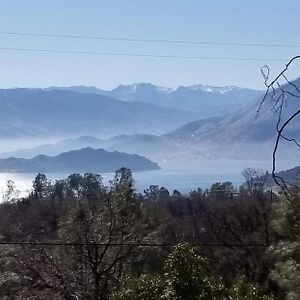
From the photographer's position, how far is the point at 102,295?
15.7 metres

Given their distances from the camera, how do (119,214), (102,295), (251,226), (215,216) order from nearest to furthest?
(102,295), (119,214), (251,226), (215,216)

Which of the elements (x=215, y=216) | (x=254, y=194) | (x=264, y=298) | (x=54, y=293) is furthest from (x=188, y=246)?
(x=254, y=194)

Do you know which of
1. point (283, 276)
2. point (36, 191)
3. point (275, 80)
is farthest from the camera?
point (36, 191)

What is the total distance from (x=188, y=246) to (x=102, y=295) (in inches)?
295

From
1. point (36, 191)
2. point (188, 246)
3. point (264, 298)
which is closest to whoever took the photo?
point (264, 298)

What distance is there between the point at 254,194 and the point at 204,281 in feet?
81.8

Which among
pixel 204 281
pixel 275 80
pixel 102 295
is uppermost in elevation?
pixel 275 80

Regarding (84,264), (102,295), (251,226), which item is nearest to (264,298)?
(102,295)

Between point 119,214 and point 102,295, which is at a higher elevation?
point 119,214

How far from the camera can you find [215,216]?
30781 mm

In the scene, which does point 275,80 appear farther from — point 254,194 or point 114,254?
point 254,194

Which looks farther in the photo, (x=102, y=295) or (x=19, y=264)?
(x=19, y=264)

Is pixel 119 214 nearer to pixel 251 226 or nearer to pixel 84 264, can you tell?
pixel 84 264

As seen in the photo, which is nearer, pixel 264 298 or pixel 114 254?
pixel 264 298
